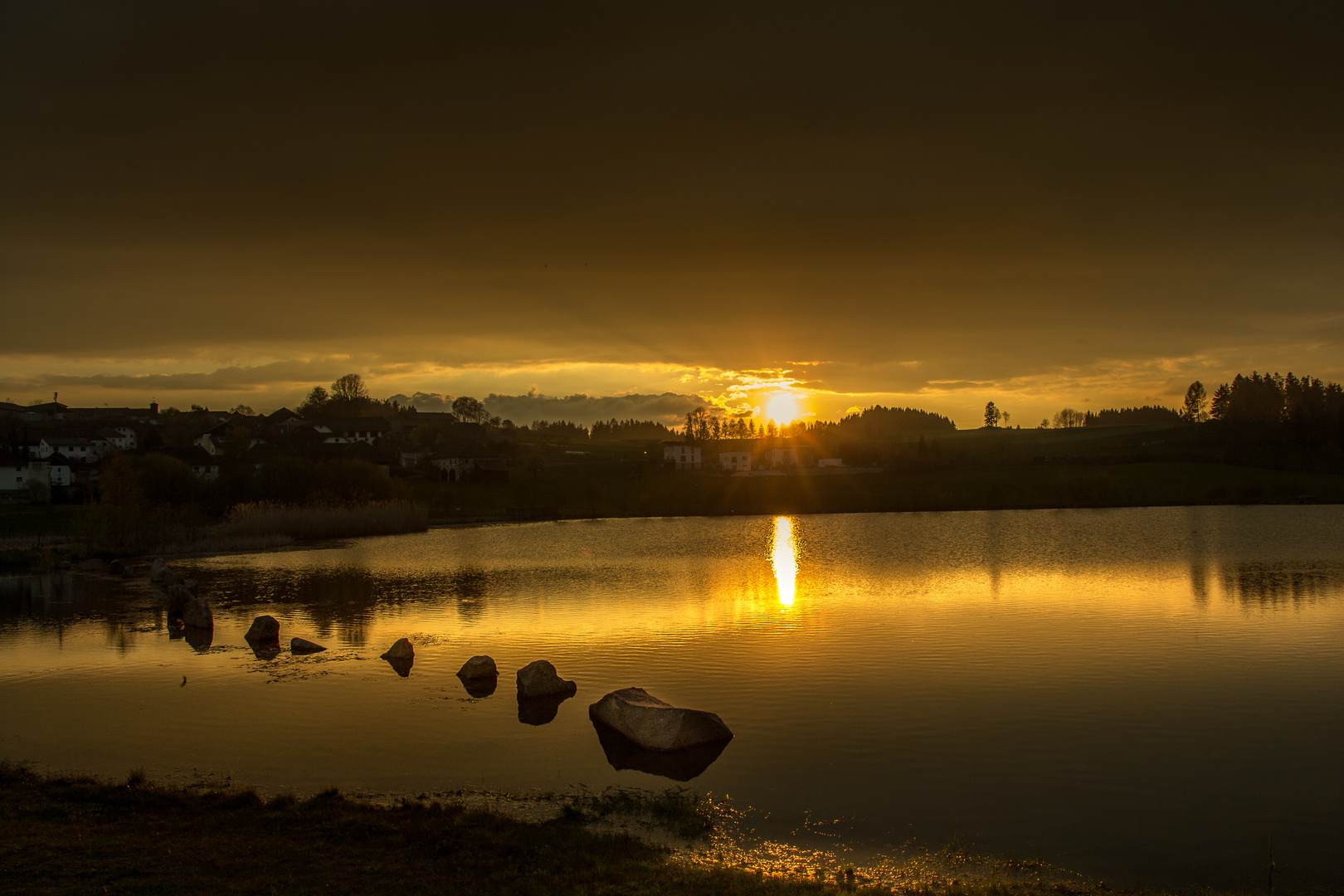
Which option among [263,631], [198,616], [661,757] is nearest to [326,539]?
[198,616]

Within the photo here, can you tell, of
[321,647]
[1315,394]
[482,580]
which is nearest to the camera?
Result: [321,647]

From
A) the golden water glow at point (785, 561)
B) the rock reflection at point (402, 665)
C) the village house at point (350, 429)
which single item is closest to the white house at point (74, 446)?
the village house at point (350, 429)

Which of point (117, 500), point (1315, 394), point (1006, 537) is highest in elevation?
point (1315, 394)

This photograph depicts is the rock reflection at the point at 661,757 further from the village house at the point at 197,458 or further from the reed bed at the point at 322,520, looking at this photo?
the village house at the point at 197,458

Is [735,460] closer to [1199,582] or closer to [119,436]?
[119,436]

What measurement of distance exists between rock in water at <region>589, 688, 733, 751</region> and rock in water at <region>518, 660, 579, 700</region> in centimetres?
362

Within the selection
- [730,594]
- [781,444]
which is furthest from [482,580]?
[781,444]

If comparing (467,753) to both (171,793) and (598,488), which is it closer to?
(171,793)

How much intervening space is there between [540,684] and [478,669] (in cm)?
268

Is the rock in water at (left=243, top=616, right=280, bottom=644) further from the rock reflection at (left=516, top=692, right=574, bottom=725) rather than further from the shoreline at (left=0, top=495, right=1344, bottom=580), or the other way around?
the shoreline at (left=0, top=495, right=1344, bottom=580)

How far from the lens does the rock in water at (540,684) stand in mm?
21391

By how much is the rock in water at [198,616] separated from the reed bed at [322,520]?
130 feet

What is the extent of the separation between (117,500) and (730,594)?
155 ft

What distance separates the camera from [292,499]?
8531cm
